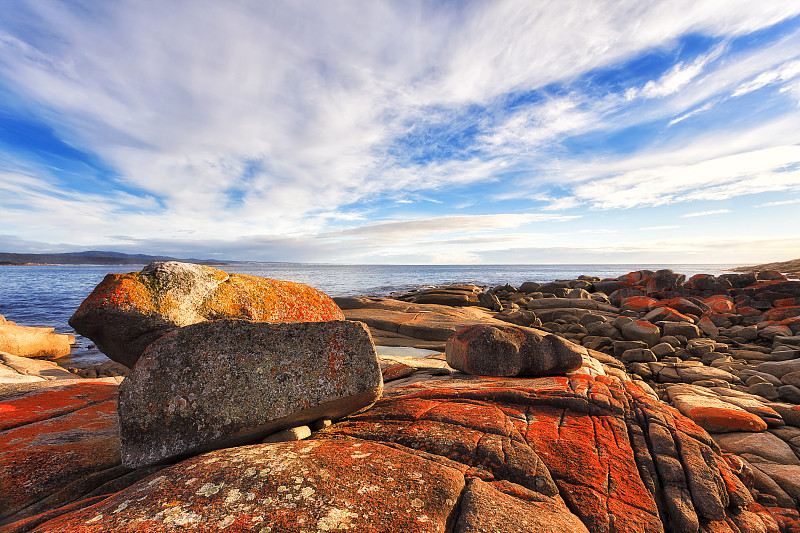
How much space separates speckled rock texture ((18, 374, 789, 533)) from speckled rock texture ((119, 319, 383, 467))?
344mm

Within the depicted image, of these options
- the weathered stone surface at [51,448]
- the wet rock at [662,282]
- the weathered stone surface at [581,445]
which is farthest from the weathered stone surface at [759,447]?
the wet rock at [662,282]

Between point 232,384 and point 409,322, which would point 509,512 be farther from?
point 409,322

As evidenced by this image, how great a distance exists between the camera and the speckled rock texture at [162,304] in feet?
13.9

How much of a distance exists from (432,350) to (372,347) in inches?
327

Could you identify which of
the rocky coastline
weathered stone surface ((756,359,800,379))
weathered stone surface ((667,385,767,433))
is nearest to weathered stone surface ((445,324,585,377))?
the rocky coastline

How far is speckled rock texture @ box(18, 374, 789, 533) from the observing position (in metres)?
2.34

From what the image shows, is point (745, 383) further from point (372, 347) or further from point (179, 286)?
point (179, 286)

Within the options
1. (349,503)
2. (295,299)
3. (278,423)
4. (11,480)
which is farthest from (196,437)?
(295,299)

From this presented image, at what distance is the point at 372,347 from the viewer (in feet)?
13.1

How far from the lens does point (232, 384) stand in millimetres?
3432

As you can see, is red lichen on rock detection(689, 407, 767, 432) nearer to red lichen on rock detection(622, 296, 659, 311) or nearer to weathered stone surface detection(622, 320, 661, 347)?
weathered stone surface detection(622, 320, 661, 347)

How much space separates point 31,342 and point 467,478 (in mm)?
16855

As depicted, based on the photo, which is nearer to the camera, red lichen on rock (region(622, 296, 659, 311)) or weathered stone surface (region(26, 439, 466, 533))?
weathered stone surface (region(26, 439, 466, 533))

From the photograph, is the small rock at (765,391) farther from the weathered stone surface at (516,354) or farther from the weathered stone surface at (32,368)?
the weathered stone surface at (32,368)
